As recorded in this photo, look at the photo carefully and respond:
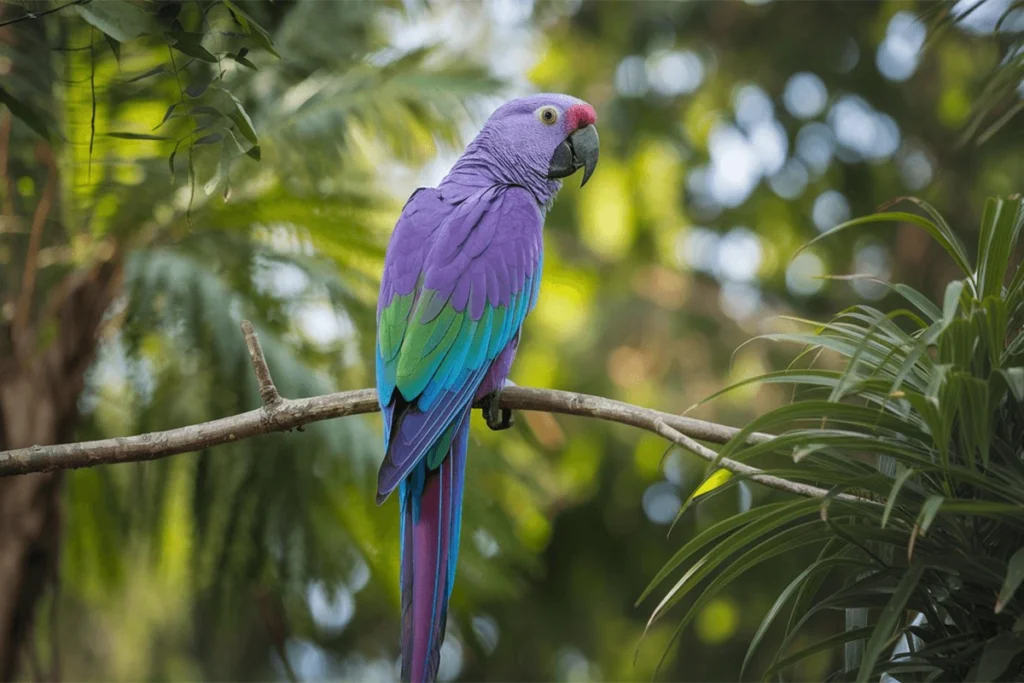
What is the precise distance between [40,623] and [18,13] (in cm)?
292

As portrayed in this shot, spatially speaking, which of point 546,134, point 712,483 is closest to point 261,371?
point 712,483

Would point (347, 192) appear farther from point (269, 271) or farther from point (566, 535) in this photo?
point (566, 535)

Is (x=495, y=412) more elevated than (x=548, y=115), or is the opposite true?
(x=548, y=115)

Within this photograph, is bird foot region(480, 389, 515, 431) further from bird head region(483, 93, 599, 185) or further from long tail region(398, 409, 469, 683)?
bird head region(483, 93, 599, 185)

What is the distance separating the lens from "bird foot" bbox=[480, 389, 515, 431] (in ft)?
7.72

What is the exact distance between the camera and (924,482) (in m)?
1.46

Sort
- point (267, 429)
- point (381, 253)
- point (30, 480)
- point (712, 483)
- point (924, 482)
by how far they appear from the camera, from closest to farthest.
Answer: point (924, 482)
point (712, 483)
point (267, 429)
point (30, 480)
point (381, 253)

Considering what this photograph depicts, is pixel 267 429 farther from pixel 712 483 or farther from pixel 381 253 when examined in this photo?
pixel 381 253

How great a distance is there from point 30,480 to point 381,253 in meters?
1.35

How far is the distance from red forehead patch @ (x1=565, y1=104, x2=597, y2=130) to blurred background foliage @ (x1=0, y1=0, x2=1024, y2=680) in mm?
611

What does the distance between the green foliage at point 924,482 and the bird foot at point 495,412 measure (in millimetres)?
939

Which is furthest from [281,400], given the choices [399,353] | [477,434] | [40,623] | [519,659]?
[519,659]

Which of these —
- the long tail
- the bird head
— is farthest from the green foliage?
the bird head

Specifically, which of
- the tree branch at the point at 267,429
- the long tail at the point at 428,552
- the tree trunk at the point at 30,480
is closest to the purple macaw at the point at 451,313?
the long tail at the point at 428,552
